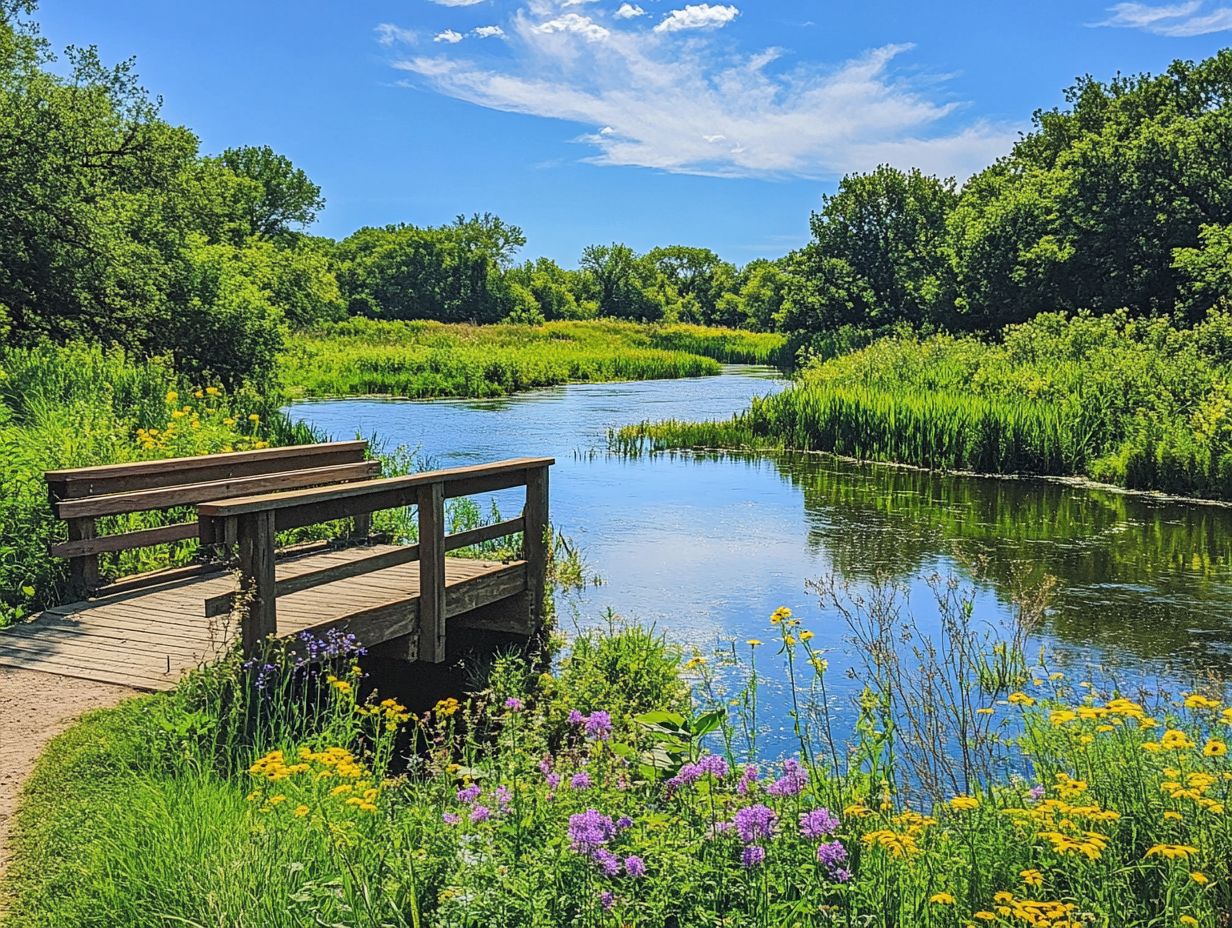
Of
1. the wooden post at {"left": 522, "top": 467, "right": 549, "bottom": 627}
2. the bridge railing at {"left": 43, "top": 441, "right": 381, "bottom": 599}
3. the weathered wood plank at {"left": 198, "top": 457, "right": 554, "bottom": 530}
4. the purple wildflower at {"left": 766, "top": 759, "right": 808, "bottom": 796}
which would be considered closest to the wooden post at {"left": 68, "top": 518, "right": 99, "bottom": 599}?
the bridge railing at {"left": 43, "top": 441, "right": 381, "bottom": 599}

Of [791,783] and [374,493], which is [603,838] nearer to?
[791,783]

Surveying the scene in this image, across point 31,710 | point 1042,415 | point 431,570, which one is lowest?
point 31,710

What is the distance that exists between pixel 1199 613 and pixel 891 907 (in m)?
7.84

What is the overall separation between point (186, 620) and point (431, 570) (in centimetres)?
149

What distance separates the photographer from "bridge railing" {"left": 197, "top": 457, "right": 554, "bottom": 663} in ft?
18.4

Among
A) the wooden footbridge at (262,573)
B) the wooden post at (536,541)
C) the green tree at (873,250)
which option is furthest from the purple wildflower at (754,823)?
the green tree at (873,250)

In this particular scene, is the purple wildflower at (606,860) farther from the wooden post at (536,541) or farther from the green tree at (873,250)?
the green tree at (873,250)

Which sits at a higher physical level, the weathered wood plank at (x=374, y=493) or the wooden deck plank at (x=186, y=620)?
the weathered wood plank at (x=374, y=493)

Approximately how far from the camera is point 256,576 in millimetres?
5664

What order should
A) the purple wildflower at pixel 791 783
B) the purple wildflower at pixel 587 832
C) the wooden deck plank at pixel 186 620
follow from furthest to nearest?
the wooden deck plank at pixel 186 620 → the purple wildflower at pixel 791 783 → the purple wildflower at pixel 587 832

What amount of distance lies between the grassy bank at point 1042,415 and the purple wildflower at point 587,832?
15.6m

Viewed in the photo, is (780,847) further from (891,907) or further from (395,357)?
(395,357)

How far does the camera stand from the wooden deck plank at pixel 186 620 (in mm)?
5930

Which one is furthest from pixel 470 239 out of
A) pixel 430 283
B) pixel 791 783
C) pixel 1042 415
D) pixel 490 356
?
pixel 791 783
